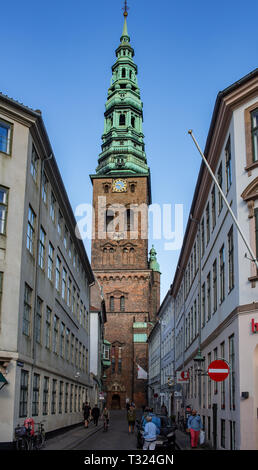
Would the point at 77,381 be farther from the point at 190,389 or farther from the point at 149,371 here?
the point at 149,371

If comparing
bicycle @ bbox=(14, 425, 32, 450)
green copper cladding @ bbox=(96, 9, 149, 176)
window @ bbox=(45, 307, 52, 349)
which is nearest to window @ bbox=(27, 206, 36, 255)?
window @ bbox=(45, 307, 52, 349)

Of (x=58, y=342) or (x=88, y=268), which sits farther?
(x=88, y=268)

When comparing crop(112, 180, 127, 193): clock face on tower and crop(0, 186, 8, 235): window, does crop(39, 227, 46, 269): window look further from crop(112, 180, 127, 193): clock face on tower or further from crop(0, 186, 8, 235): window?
crop(112, 180, 127, 193): clock face on tower

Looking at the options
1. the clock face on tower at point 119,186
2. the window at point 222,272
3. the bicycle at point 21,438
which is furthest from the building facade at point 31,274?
the clock face on tower at point 119,186

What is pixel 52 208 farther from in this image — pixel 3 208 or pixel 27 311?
pixel 3 208

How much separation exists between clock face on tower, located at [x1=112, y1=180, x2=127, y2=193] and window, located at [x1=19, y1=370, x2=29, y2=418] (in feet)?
251

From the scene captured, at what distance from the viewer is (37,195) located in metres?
25.1

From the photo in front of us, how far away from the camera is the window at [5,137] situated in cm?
2200

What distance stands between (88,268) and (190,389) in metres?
16.8

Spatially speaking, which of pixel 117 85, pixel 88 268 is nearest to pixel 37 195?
pixel 88 268

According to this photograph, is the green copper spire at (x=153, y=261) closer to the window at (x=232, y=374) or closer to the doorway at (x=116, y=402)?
the doorway at (x=116, y=402)

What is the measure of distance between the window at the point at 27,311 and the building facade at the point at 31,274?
4 centimetres

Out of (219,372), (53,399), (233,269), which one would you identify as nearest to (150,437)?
(219,372)

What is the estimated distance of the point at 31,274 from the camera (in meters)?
23.9
